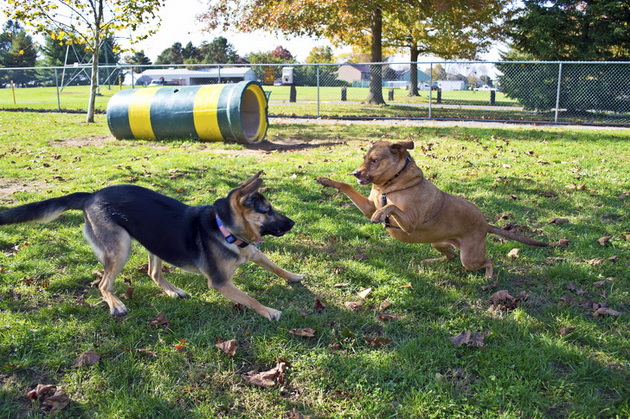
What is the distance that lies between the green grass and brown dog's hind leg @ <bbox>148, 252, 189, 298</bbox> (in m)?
0.11

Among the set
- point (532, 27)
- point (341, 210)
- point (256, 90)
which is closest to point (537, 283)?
point (341, 210)

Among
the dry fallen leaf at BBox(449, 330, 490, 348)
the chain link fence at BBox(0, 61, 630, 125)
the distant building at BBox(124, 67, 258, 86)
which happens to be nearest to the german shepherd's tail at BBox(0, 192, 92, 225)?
the dry fallen leaf at BBox(449, 330, 490, 348)

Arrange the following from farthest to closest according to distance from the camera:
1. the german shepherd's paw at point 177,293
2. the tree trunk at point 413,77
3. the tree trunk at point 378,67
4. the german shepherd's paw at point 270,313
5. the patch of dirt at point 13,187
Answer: the tree trunk at point 413,77, the tree trunk at point 378,67, the patch of dirt at point 13,187, the german shepherd's paw at point 177,293, the german shepherd's paw at point 270,313

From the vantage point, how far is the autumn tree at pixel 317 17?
21.5 m

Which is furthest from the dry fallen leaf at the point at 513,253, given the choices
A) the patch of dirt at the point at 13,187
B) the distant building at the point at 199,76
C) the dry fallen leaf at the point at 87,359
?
the distant building at the point at 199,76

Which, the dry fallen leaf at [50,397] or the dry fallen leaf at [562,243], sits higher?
→ the dry fallen leaf at [562,243]

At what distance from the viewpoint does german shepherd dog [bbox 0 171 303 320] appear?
399cm

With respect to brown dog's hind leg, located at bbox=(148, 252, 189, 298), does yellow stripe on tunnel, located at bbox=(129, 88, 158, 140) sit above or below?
above

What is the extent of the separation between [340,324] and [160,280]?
182 centimetres

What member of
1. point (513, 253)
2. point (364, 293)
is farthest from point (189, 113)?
point (513, 253)

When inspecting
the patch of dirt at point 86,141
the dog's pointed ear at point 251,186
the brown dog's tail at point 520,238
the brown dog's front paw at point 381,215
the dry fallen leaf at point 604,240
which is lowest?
the dry fallen leaf at point 604,240

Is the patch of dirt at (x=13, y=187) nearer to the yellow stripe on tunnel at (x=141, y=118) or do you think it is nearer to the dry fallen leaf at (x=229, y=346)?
the yellow stripe on tunnel at (x=141, y=118)

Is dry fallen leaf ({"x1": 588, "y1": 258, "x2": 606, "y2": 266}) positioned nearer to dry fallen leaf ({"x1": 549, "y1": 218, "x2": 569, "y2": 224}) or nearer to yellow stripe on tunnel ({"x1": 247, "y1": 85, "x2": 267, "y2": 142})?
dry fallen leaf ({"x1": 549, "y1": 218, "x2": 569, "y2": 224})

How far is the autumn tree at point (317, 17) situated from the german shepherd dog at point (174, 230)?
18976 mm
